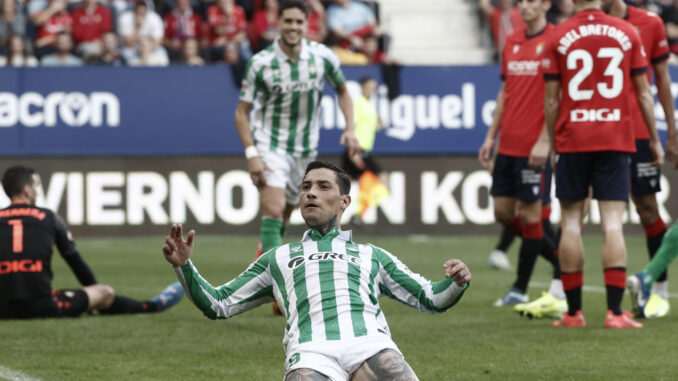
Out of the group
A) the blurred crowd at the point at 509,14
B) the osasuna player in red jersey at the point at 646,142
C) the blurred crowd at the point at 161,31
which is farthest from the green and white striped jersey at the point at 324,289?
the blurred crowd at the point at 509,14

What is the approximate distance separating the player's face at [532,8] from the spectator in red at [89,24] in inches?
→ 426

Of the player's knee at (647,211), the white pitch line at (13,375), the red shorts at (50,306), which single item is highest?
the player's knee at (647,211)

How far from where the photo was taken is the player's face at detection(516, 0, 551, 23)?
8844 mm

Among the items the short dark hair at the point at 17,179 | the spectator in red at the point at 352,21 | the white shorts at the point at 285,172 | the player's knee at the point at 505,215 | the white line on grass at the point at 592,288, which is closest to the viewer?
the short dark hair at the point at 17,179

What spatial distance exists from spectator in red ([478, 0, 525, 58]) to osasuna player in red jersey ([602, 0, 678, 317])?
11.2 meters

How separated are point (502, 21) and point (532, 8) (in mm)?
11514

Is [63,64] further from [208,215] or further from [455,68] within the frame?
[455,68]

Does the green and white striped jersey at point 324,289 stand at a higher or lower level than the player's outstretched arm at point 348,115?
lower

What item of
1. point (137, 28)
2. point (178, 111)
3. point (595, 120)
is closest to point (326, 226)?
point (595, 120)

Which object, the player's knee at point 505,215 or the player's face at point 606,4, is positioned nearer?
the player's face at point 606,4

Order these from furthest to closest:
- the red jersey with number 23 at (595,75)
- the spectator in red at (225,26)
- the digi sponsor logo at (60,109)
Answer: the spectator in red at (225,26)
the digi sponsor logo at (60,109)
the red jersey with number 23 at (595,75)

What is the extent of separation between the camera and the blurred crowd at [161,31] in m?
18.0

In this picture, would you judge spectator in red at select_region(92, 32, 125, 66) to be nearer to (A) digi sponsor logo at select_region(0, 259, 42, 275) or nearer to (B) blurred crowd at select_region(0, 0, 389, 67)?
(B) blurred crowd at select_region(0, 0, 389, 67)

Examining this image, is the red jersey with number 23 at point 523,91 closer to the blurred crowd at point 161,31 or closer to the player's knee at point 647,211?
the player's knee at point 647,211
